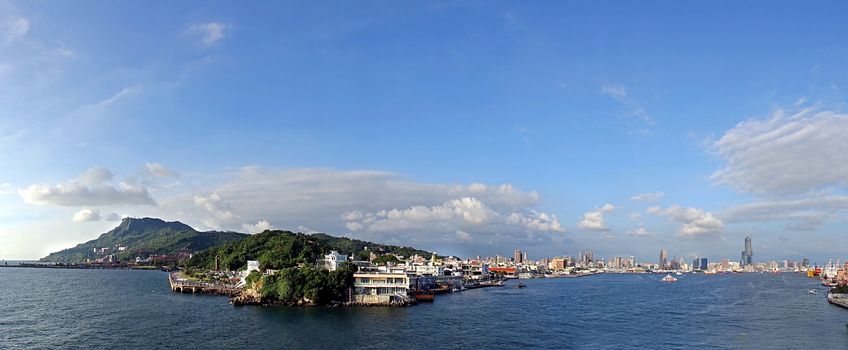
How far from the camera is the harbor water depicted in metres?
→ 36.7

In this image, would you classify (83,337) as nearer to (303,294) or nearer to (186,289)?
(303,294)

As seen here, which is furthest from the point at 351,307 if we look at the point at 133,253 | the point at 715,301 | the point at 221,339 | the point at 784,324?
the point at 133,253

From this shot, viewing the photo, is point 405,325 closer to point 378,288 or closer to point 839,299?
point 378,288

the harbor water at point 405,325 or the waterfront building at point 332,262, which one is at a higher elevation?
the waterfront building at point 332,262

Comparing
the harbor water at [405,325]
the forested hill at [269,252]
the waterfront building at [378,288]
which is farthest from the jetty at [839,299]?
the forested hill at [269,252]

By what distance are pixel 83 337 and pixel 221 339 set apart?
9163 mm

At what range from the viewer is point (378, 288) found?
5894 centimetres

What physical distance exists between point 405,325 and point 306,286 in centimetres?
1452

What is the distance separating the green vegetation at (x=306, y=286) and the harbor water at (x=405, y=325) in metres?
2.73

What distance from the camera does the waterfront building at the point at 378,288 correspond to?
58069 millimetres

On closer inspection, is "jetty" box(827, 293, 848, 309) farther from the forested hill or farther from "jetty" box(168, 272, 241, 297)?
"jetty" box(168, 272, 241, 297)

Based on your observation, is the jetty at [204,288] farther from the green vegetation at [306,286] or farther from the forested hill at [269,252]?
the green vegetation at [306,286]

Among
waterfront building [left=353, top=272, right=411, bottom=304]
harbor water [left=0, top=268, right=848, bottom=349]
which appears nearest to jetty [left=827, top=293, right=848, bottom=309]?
harbor water [left=0, top=268, right=848, bottom=349]

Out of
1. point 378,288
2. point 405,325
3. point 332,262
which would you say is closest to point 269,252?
point 332,262
